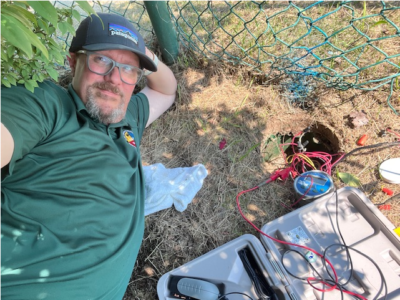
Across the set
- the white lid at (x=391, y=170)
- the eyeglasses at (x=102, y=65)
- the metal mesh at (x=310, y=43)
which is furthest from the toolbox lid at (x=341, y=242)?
the eyeglasses at (x=102, y=65)

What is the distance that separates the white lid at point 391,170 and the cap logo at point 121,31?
69.9 inches

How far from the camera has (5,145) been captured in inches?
42.2

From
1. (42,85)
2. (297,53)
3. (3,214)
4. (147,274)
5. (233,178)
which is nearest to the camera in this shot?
(3,214)

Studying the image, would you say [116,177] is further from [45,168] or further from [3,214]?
[3,214]

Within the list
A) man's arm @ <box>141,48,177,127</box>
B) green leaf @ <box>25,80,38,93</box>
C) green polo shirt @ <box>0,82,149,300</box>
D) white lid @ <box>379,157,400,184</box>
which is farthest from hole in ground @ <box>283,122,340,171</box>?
green leaf @ <box>25,80,38,93</box>

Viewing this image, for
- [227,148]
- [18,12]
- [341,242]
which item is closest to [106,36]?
[18,12]

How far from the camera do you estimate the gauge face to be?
5.91 feet

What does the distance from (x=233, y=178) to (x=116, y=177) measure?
861mm

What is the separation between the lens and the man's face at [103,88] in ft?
5.04

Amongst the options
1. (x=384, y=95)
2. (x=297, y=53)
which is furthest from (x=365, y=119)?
(x=297, y=53)

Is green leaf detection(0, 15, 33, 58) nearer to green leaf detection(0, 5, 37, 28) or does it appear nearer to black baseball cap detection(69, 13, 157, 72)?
green leaf detection(0, 5, 37, 28)

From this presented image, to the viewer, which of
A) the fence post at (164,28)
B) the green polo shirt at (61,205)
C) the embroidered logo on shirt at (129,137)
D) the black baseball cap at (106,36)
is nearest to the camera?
the green polo shirt at (61,205)

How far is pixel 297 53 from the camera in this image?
2.19 metres

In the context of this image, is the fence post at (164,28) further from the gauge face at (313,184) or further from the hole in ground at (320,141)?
the gauge face at (313,184)
